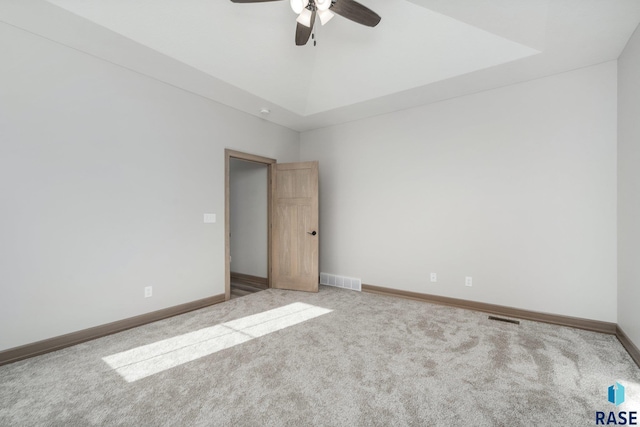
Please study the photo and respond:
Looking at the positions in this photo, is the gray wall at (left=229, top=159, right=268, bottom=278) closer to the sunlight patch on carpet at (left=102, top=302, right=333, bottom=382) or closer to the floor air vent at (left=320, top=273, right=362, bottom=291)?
the floor air vent at (left=320, top=273, right=362, bottom=291)

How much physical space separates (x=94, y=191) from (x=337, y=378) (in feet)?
9.45

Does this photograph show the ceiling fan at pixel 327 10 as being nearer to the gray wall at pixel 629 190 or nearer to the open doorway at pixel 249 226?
the gray wall at pixel 629 190

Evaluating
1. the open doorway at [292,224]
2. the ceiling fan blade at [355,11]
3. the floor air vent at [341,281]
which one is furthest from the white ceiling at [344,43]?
the floor air vent at [341,281]

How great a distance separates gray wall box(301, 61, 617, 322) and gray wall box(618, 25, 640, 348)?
14cm

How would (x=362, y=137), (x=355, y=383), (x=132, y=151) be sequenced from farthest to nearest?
(x=362, y=137)
(x=132, y=151)
(x=355, y=383)

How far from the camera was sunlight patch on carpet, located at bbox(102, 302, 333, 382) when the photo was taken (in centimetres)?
225

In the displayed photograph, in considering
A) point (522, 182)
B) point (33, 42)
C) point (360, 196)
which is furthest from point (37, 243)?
point (522, 182)

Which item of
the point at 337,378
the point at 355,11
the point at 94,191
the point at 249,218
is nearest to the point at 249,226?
the point at 249,218

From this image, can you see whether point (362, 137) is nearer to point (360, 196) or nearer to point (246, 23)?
point (360, 196)

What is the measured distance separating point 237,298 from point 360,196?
251cm

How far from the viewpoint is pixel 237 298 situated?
4.16 metres

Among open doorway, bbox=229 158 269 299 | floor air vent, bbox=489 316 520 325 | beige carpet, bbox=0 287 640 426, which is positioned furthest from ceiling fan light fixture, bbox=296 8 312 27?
floor air vent, bbox=489 316 520 325

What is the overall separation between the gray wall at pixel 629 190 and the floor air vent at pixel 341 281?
299 centimetres

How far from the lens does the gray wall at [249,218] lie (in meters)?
5.14
